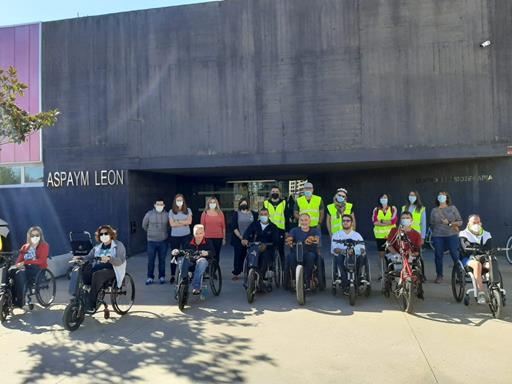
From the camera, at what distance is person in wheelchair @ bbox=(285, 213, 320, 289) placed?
656 centimetres

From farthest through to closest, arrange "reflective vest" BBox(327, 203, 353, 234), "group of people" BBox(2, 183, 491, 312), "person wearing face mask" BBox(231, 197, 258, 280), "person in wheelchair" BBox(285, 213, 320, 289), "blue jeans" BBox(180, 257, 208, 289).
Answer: "person wearing face mask" BBox(231, 197, 258, 280), "reflective vest" BBox(327, 203, 353, 234), "person in wheelchair" BBox(285, 213, 320, 289), "blue jeans" BBox(180, 257, 208, 289), "group of people" BBox(2, 183, 491, 312)

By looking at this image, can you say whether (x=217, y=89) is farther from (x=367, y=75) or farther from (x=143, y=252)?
(x=143, y=252)

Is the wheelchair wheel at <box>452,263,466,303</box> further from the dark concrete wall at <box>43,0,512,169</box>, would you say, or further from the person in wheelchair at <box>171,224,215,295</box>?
the dark concrete wall at <box>43,0,512,169</box>

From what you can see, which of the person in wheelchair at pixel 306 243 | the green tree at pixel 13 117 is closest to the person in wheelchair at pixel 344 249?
the person in wheelchair at pixel 306 243

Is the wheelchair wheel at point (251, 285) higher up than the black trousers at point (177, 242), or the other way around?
the black trousers at point (177, 242)

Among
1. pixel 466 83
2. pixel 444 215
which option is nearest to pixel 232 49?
pixel 466 83

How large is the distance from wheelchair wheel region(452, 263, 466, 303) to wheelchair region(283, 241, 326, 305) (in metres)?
2.02

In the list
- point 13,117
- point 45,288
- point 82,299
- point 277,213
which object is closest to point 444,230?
point 277,213

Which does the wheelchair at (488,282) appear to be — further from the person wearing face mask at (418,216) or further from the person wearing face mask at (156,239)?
the person wearing face mask at (156,239)

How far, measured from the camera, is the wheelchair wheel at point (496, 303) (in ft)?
17.8

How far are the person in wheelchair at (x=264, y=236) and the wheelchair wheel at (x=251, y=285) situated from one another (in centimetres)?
37

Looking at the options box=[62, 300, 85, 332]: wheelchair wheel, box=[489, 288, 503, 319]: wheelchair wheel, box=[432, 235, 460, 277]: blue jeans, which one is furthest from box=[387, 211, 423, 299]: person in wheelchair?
box=[62, 300, 85, 332]: wheelchair wheel

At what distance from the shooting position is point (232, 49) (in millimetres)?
11070

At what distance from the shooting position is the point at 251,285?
21.0ft
